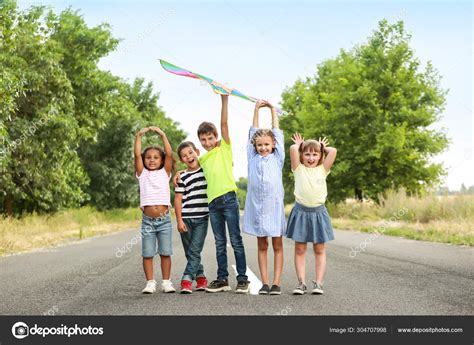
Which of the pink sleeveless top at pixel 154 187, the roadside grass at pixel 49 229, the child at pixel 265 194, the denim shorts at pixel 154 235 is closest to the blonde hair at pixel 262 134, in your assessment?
the child at pixel 265 194

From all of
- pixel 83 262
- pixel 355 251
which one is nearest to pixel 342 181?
pixel 355 251

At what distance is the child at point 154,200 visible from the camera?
600cm

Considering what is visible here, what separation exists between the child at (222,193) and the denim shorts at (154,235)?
Answer: 1.69 feet

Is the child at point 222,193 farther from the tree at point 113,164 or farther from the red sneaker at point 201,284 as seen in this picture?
the tree at point 113,164

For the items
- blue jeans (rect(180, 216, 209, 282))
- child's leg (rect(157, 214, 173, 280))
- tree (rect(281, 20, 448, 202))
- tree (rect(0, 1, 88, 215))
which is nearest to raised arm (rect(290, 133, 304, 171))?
blue jeans (rect(180, 216, 209, 282))

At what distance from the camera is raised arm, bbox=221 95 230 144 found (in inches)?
239

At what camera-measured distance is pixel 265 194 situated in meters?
5.90

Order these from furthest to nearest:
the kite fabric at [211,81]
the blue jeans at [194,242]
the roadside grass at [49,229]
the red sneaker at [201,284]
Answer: the roadside grass at [49,229], the red sneaker at [201,284], the blue jeans at [194,242], the kite fabric at [211,81]

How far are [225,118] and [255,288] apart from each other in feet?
6.42

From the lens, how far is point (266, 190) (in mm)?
5891

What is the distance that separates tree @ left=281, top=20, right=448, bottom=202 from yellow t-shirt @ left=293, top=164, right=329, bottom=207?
2441 cm

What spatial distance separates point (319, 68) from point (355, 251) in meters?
37.8

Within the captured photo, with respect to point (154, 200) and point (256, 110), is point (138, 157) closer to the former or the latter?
point (154, 200)
